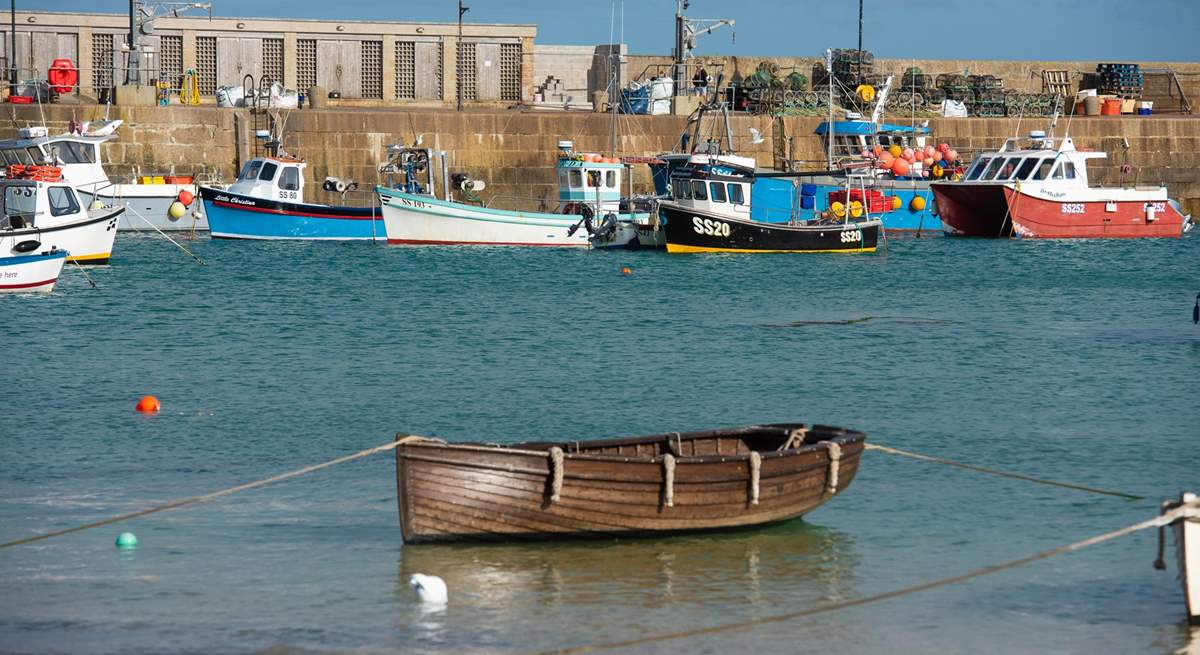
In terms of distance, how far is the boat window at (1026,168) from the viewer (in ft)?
131

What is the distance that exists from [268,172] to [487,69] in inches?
474

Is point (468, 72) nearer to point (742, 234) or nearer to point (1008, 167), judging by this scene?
point (742, 234)

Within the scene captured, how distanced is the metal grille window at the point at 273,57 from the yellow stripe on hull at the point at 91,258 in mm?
16446

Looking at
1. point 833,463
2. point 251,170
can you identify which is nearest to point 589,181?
point 251,170

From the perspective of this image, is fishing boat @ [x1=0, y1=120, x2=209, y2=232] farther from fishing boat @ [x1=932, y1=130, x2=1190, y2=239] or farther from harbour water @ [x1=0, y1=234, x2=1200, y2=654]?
fishing boat @ [x1=932, y1=130, x2=1190, y2=239]

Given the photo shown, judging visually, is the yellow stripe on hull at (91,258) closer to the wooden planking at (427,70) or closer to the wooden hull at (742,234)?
the wooden hull at (742,234)

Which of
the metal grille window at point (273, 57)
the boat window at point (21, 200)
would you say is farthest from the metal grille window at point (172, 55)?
the boat window at point (21, 200)

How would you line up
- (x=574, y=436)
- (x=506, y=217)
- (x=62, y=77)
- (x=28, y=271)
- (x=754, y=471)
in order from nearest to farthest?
(x=754, y=471), (x=574, y=436), (x=28, y=271), (x=506, y=217), (x=62, y=77)

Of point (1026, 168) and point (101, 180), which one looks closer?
point (101, 180)

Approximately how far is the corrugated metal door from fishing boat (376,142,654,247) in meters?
9.47

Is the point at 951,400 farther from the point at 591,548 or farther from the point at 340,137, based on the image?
the point at 340,137

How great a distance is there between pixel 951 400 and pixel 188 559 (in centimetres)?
967

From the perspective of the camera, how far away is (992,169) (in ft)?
134

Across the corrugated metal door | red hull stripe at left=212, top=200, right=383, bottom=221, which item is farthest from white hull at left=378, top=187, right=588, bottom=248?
the corrugated metal door
